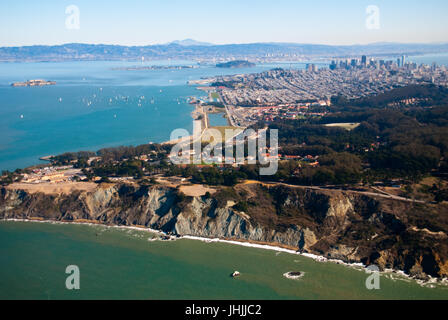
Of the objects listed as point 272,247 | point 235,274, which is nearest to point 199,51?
point 272,247

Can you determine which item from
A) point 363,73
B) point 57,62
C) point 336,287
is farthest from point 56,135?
point 57,62

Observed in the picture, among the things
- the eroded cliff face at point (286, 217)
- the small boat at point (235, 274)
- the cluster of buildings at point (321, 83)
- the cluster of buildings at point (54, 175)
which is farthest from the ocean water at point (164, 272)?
the cluster of buildings at point (321, 83)

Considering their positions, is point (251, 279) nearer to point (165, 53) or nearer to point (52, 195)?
point (52, 195)

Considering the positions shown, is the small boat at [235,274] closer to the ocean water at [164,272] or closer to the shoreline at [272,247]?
the ocean water at [164,272]

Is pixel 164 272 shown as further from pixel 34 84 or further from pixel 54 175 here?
pixel 34 84

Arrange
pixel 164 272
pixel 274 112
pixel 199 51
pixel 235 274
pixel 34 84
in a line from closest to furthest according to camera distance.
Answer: pixel 235 274
pixel 164 272
pixel 274 112
pixel 34 84
pixel 199 51

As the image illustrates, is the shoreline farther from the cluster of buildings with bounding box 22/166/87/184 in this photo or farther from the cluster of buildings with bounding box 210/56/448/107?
the cluster of buildings with bounding box 210/56/448/107
